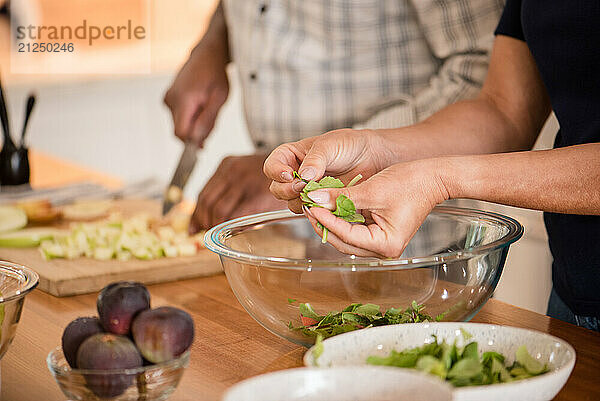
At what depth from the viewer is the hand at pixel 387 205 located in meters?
0.81

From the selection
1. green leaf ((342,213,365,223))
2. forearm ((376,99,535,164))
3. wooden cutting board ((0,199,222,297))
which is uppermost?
forearm ((376,99,535,164))

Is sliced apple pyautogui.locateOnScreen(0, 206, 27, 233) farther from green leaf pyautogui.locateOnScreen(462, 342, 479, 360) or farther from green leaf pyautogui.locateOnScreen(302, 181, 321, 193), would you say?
green leaf pyautogui.locateOnScreen(462, 342, 479, 360)

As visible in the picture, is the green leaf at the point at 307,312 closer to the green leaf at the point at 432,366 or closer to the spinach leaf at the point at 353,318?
the spinach leaf at the point at 353,318

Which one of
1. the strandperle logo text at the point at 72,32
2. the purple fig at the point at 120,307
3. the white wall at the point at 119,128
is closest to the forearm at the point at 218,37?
the purple fig at the point at 120,307

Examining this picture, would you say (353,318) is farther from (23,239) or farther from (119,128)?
(119,128)

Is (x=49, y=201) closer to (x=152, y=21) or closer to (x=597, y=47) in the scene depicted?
(x=597, y=47)

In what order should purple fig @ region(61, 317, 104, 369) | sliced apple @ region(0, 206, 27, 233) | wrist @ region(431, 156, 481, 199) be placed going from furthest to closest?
sliced apple @ region(0, 206, 27, 233)
wrist @ region(431, 156, 481, 199)
purple fig @ region(61, 317, 104, 369)

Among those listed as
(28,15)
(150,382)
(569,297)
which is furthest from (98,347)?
(28,15)

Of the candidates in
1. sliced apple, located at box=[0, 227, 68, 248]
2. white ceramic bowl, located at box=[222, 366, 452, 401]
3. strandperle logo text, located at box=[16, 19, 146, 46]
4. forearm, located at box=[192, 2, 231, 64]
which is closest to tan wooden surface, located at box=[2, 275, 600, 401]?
white ceramic bowl, located at box=[222, 366, 452, 401]

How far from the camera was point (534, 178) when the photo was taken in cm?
85

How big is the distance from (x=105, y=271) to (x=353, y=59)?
0.81 metres

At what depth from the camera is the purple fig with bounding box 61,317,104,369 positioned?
62 centimetres

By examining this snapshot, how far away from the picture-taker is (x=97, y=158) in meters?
4.01

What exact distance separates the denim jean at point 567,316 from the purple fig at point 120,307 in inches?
27.8
